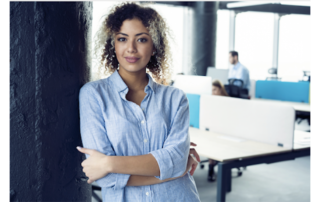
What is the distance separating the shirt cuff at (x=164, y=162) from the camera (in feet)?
3.84

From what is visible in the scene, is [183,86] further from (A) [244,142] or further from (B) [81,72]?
(B) [81,72]

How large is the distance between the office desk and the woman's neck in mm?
1086

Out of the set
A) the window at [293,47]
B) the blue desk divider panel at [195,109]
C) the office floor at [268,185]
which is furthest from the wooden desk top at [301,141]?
the window at [293,47]

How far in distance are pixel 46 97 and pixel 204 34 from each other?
7.85 meters

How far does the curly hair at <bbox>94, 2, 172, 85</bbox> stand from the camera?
1311 millimetres

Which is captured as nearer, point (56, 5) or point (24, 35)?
point (24, 35)

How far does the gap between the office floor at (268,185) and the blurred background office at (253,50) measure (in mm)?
11

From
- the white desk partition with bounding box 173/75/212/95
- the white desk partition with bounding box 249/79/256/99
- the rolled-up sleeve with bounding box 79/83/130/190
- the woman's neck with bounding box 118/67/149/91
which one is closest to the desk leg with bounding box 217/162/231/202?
the woman's neck with bounding box 118/67/149/91

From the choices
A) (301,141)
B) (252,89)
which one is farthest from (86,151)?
(252,89)

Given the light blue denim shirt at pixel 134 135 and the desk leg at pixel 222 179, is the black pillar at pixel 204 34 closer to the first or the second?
the desk leg at pixel 222 179

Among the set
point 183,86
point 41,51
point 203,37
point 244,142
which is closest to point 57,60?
point 41,51

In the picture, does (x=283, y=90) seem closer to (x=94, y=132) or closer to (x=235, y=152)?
(x=235, y=152)

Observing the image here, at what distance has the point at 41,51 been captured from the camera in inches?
36.8

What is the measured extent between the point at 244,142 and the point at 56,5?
2.11 meters
